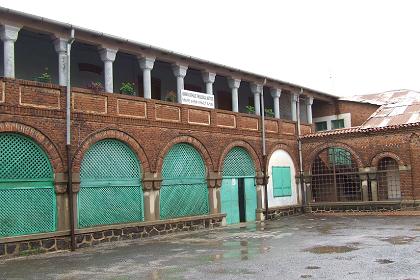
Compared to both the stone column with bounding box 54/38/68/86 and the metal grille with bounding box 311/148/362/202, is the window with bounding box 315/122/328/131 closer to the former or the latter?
the metal grille with bounding box 311/148/362/202

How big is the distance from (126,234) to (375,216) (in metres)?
11.6

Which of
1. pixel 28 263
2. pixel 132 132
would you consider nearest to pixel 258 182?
pixel 132 132

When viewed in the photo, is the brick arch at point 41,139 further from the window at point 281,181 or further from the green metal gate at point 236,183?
the window at point 281,181

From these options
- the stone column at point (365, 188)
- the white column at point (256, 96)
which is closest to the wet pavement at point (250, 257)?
the stone column at point (365, 188)

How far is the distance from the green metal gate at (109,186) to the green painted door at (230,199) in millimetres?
4655

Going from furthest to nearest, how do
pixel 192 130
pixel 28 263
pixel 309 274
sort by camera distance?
pixel 192 130
pixel 28 263
pixel 309 274

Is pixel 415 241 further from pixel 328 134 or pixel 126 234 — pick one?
pixel 328 134

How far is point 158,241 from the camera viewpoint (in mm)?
15328

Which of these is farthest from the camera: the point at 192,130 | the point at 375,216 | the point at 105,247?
the point at 375,216

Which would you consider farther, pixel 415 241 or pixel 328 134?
pixel 328 134

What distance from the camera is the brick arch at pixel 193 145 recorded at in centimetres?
1723

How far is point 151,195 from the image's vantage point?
1675cm

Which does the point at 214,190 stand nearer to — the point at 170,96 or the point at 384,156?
the point at 170,96

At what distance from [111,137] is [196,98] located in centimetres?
464
